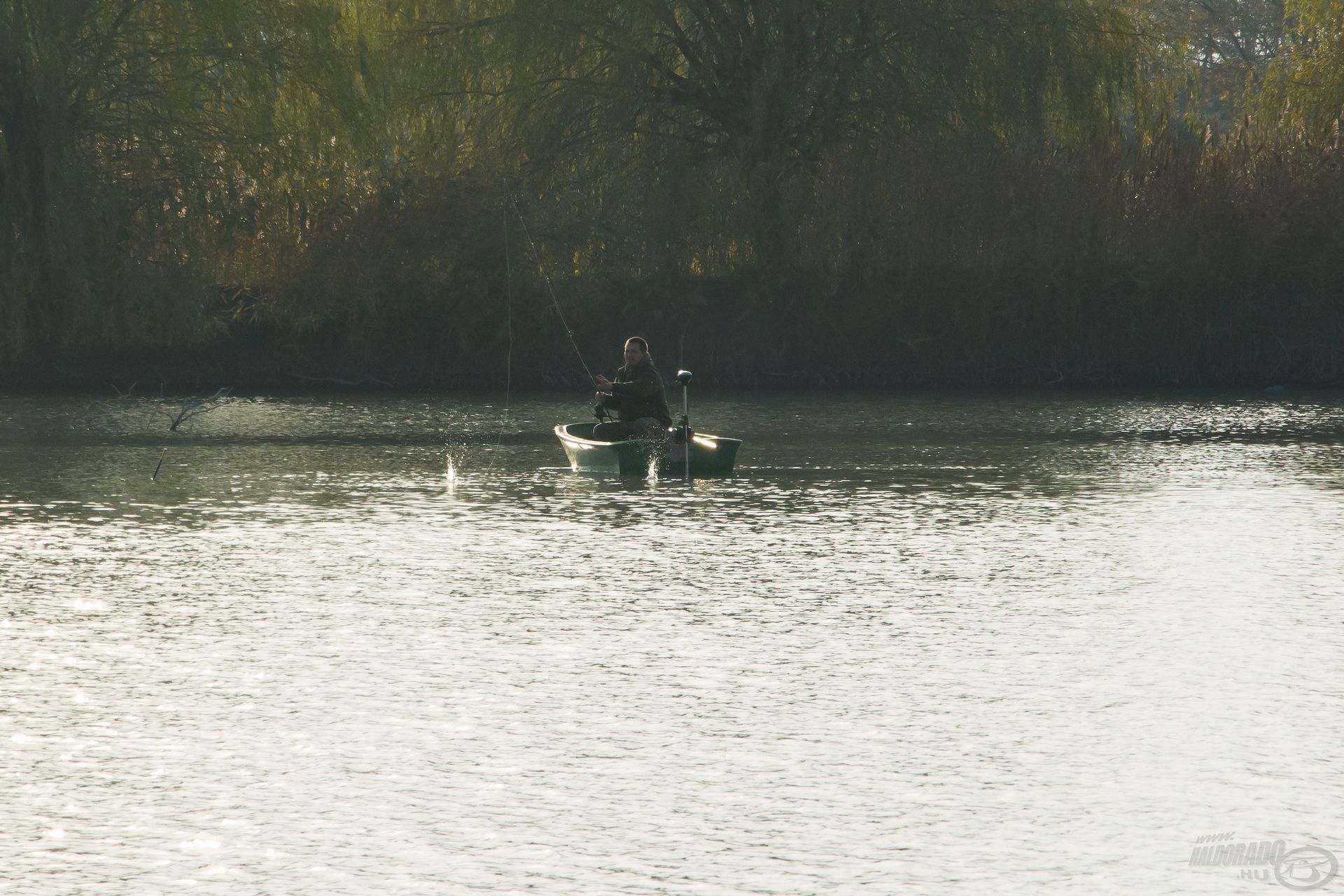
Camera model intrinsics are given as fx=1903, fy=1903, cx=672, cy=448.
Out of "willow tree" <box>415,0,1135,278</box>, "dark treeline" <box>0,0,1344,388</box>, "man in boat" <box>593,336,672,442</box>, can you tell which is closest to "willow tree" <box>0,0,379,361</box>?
"dark treeline" <box>0,0,1344,388</box>

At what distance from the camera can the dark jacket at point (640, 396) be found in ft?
62.5

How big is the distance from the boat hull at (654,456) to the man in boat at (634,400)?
1.63 feet

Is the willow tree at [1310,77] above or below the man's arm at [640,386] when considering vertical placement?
above

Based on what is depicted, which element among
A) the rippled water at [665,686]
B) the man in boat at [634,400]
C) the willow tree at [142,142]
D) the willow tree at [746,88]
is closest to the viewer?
the rippled water at [665,686]

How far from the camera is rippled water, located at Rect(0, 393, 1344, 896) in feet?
18.6

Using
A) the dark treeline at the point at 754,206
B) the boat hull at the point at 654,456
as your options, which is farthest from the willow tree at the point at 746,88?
the boat hull at the point at 654,456

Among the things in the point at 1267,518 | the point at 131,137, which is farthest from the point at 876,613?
the point at 131,137

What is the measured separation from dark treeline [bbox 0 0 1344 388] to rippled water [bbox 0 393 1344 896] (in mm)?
17832

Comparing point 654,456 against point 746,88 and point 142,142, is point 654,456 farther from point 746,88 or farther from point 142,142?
point 746,88

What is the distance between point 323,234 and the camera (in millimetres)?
34844

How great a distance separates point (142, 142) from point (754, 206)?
10.8 meters

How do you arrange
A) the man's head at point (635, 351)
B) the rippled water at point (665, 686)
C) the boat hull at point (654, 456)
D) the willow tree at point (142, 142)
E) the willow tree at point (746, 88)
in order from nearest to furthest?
the rippled water at point (665, 686) → the boat hull at point (654, 456) → the man's head at point (635, 351) → the willow tree at point (142, 142) → the willow tree at point (746, 88)

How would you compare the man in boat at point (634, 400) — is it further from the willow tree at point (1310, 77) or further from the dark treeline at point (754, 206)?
the willow tree at point (1310, 77)

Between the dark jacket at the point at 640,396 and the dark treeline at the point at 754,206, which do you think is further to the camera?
the dark treeline at the point at 754,206
